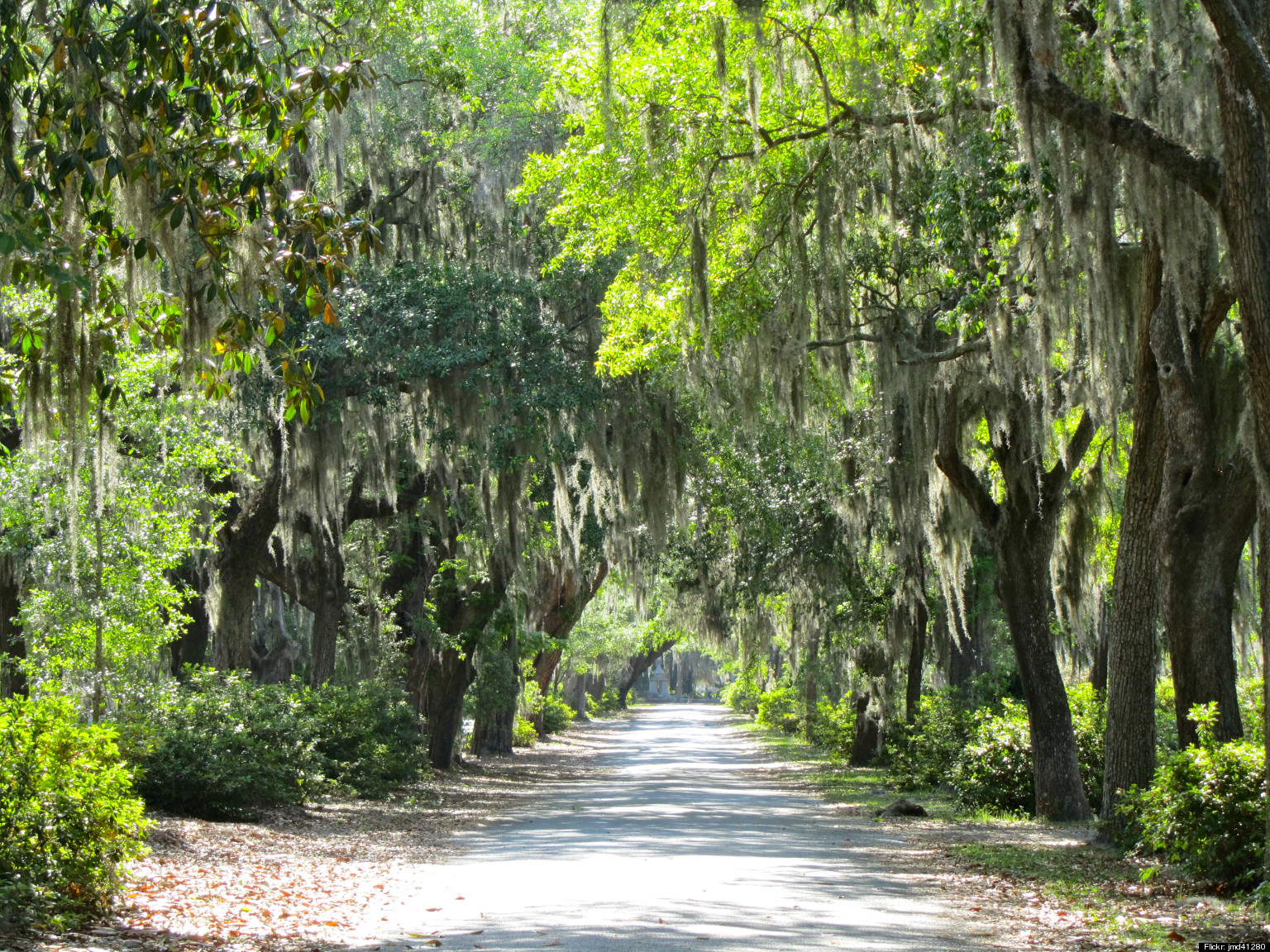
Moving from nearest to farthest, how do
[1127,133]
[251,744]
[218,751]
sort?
1. [1127,133]
2. [218,751]
3. [251,744]

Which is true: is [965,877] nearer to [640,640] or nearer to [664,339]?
[664,339]

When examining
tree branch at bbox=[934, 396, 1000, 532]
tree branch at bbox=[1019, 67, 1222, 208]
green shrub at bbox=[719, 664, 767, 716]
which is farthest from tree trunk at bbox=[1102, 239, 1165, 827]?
green shrub at bbox=[719, 664, 767, 716]

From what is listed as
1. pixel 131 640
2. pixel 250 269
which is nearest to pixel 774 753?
pixel 131 640

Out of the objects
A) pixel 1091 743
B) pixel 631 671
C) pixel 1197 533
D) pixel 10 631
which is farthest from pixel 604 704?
pixel 1197 533

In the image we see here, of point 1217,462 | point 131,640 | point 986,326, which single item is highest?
point 986,326

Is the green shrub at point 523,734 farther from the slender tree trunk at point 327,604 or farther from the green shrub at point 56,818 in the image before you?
the green shrub at point 56,818

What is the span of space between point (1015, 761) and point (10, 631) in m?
11.9

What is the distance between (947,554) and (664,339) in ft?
16.7

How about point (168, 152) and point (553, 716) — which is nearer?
point (168, 152)

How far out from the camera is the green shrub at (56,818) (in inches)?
230

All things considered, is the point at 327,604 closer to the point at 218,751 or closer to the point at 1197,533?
the point at 218,751

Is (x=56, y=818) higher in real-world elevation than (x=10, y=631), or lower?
lower

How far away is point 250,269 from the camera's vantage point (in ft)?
27.3

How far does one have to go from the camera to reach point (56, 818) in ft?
20.0
